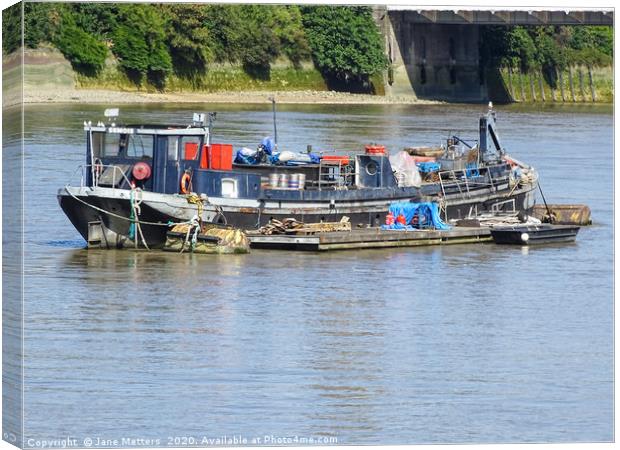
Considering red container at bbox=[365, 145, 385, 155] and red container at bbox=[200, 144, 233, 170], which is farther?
red container at bbox=[365, 145, 385, 155]

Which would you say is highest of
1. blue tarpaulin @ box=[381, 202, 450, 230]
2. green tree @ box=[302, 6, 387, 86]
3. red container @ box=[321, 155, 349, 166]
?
green tree @ box=[302, 6, 387, 86]

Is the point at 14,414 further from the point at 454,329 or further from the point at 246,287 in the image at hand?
the point at 246,287

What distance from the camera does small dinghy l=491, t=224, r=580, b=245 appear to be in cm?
4238

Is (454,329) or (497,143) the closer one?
(454,329)

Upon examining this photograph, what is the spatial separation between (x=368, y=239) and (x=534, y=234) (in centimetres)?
487

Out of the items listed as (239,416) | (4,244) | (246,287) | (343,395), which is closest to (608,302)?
(246,287)

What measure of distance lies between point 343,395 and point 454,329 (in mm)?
6633

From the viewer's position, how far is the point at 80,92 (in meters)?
61.8

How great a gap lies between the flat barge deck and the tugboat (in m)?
0.86

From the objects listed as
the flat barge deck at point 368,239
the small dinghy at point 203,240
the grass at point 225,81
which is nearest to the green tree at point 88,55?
the grass at point 225,81

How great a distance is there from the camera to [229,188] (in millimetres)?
39812

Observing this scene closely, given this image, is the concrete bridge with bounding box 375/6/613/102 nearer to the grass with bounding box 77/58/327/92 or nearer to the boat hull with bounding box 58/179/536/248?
the grass with bounding box 77/58/327/92

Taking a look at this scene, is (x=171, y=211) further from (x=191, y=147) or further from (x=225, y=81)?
(x=225, y=81)

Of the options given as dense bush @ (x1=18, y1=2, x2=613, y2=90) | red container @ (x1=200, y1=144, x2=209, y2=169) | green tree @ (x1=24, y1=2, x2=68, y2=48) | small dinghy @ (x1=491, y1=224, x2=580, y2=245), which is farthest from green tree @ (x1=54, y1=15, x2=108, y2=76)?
green tree @ (x1=24, y1=2, x2=68, y2=48)
